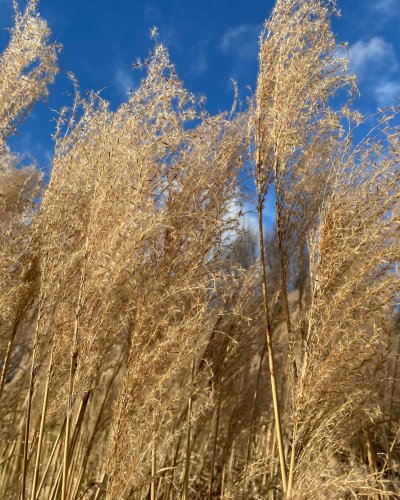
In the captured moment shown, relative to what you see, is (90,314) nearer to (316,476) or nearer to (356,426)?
(316,476)

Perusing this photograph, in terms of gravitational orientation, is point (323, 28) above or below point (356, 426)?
above

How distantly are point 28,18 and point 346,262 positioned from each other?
274 centimetres

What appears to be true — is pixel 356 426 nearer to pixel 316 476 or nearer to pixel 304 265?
pixel 316 476

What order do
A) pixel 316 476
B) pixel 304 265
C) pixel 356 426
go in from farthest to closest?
1. pixel 304 265
2. pixel 356 426
3. pixel 316 476

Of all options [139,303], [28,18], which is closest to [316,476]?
[139,303]

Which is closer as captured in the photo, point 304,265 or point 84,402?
point 84,402

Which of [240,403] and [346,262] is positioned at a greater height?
[346,262]

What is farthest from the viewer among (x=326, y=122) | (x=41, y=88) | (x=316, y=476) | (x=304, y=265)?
(x=304, y=265)

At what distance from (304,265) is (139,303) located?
8.78 ft

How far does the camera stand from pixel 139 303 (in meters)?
2.19

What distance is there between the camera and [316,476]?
5.58 ft

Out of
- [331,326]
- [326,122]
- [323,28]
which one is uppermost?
[323,28]

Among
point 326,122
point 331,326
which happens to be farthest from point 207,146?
point 331,326

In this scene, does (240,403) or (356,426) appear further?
(240,403)
